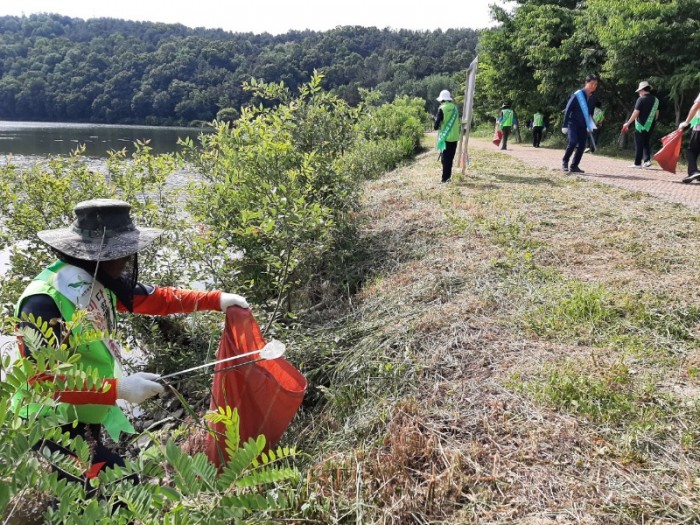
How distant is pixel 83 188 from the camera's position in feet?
13.9

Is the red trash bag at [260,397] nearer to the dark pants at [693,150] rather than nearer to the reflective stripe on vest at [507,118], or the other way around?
the dark pants at [693,150]

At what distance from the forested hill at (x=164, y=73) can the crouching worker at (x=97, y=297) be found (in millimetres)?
55343

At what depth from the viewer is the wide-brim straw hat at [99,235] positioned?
2.26 meters

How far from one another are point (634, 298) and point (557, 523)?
6.89 feet

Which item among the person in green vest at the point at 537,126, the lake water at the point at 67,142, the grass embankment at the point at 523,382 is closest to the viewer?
the grass embankment at the point at 523,382

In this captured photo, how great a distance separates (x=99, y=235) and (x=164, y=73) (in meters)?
92.0

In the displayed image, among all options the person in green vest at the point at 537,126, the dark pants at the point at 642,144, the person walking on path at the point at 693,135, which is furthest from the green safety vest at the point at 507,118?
the person walking on path at the point at 693,135

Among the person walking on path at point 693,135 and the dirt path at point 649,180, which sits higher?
the person walking on path at point 693,135

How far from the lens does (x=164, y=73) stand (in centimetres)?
A: 8231

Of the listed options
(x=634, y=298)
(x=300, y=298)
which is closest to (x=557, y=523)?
(x=634, y=298)

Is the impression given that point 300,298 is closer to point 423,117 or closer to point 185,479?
point 185,479

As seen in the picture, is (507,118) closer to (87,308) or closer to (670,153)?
(670,153)

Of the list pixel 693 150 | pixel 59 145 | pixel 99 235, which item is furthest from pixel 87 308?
pixel 59 145

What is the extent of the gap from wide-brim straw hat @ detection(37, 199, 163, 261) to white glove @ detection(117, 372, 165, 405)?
0.59 metres
